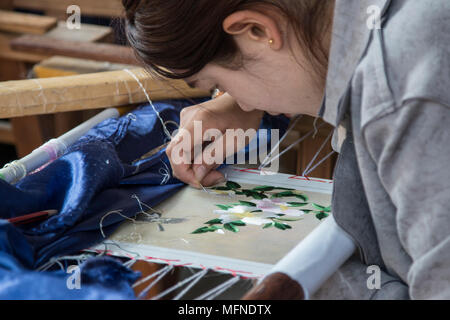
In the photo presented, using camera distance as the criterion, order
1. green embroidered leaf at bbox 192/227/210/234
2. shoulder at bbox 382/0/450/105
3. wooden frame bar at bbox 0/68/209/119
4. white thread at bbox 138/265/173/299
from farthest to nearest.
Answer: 1. wooden frame bar at bbox 0/68/209/119
2. green embroidered leaf at bbox 192/227/210/234
3. white thread at bbox 138/265/173/299
4. shoulder at bbox 382/0/450/105

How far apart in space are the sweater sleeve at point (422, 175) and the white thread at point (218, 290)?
0.71ft

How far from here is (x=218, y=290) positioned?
2.23 ft

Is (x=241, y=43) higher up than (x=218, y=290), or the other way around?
(x=241, y=43)

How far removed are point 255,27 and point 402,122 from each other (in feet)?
0.72

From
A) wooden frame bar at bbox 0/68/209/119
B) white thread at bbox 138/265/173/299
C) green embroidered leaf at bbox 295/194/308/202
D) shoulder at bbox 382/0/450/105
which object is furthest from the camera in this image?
wooden frame bar at bbox 0/68/209/119

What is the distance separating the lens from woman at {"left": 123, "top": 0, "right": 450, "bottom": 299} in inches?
22.2

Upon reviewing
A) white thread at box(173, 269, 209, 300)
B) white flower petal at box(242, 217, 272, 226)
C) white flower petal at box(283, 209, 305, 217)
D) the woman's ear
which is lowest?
white thread at box(173, 269, 209, 300)

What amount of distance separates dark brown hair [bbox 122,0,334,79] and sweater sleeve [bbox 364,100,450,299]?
16cm

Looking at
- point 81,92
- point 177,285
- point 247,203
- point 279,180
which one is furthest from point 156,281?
point 81,92

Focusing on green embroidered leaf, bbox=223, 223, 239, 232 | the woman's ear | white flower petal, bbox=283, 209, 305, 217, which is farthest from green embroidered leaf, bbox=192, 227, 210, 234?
the woman's ear

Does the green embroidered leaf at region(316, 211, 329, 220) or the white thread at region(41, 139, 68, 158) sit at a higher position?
the white thread at region(41, 139, 68, 158)

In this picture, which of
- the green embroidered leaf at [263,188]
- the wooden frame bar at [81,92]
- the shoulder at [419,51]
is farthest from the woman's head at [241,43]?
the wooden frame bar at [81,92]

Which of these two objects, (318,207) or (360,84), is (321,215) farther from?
(360,84)

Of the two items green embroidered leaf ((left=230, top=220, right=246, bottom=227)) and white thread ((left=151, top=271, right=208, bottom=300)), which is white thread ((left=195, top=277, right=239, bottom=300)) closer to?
white thread ((left=151, top=271, right=208, bottom=300))
